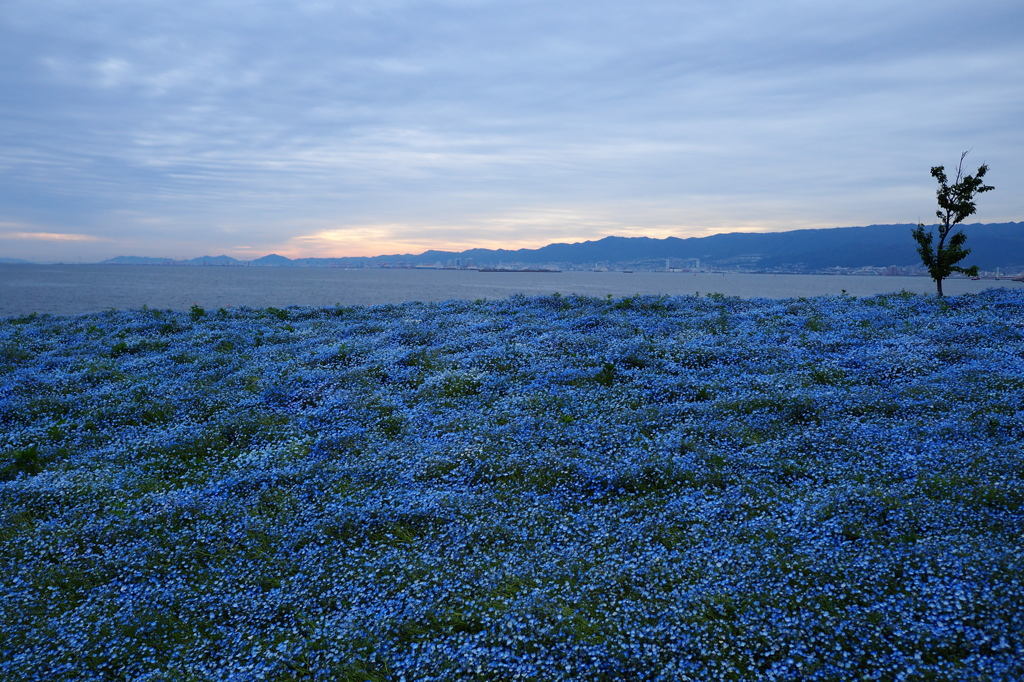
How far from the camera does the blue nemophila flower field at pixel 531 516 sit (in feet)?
25.5

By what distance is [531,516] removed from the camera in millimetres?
10789

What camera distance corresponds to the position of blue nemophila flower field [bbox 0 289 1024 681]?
307 inches

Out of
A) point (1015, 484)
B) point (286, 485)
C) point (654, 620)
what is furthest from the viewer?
point (286, 485)

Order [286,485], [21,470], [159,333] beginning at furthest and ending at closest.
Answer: [159,333], [21,470], [286,485]

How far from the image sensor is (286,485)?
12305 millimetres

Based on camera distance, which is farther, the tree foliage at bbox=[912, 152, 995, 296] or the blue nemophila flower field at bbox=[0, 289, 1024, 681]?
the tree foliage at bbox=[912, 152, 995, 296]

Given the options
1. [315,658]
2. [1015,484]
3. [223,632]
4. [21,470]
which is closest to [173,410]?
[21,470]

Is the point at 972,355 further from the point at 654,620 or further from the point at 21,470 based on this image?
the point at 21,470

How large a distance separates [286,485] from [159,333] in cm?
1988

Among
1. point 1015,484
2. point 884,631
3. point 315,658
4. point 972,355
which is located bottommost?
point 315,658

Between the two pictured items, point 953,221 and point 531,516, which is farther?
point 953,221

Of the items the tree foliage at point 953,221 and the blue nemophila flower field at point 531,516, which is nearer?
the blue nemophila flower field at point 531,516

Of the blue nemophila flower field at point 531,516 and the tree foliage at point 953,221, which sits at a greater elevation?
the tree foliage at point 953,221

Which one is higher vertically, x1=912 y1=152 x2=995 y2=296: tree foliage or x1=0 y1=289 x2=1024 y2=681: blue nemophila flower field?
x1=912 y1=152 x2=995 y2=296: tree foliage
